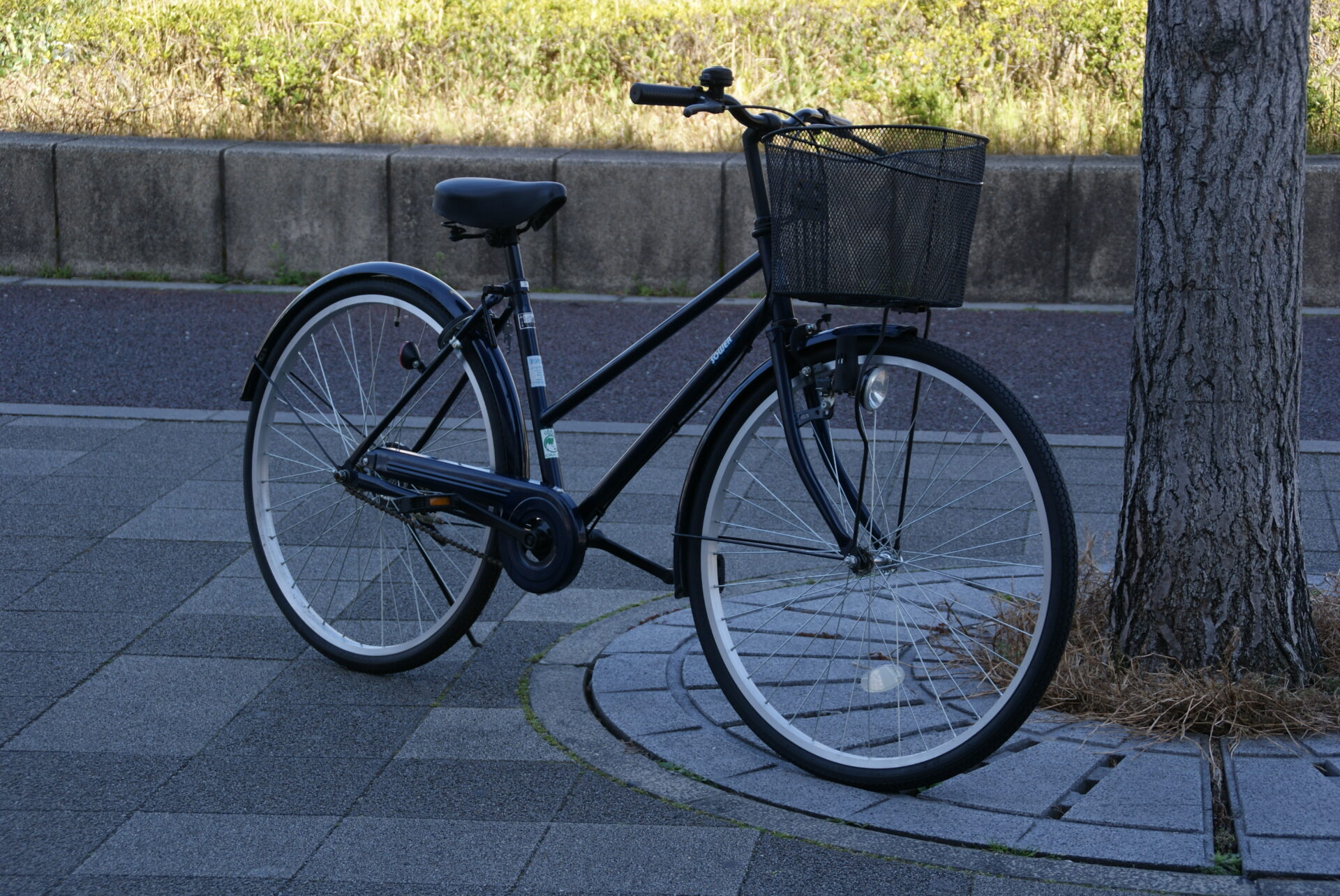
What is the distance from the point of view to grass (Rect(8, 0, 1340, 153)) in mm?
10406

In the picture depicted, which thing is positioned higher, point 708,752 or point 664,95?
point 664,95

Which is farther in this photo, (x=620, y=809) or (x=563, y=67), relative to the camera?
(x=563, y=67)

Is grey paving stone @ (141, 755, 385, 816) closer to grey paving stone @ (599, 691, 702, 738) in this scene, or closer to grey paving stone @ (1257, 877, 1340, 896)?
grey paving stone @ (599, 691, 702, 738)

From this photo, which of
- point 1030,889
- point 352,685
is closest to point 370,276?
point 352,685

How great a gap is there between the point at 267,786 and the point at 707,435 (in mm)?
1169

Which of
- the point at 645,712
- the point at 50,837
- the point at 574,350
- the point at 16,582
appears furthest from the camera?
the point at 574,350

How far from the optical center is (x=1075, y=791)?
11.2ft

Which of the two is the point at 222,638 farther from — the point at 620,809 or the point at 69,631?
the point at 620,809

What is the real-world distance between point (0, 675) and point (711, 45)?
329 inches

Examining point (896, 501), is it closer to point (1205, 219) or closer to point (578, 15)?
point (1205, 219)

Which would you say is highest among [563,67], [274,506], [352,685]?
[563,67]

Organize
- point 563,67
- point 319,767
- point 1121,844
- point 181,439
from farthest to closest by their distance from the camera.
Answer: point 563,67 → point 181,439 → point 319,767 → point 1121,844

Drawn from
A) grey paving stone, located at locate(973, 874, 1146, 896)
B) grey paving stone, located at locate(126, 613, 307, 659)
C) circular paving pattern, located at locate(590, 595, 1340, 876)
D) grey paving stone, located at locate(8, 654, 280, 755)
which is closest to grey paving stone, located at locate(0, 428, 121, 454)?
grey paving stone, located at locate(126, 613, 307, 659)

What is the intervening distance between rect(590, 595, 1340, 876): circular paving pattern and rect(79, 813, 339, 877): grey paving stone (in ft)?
2.57
